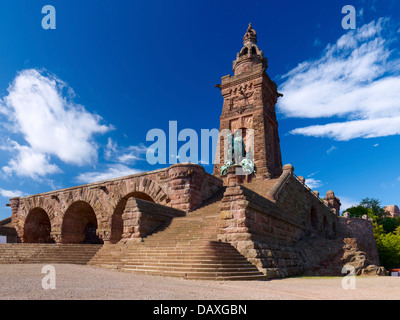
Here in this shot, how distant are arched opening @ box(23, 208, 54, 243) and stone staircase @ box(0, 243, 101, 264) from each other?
37.9 ft

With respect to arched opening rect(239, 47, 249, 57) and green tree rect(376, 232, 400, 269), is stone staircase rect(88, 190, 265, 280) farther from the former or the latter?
green tree rect(376, 232, 400, 269)

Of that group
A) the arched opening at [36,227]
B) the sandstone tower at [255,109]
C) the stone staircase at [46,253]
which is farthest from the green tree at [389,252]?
the arched opening at [36,227]

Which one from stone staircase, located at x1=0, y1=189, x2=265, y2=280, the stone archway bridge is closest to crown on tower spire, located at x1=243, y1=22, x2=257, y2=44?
the stone archway bridge

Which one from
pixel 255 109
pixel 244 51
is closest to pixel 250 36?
pixel 244 51

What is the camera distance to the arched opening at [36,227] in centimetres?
2425

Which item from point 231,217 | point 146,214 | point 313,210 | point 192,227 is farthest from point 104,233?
point 313,210

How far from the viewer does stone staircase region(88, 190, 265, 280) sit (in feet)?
27.2

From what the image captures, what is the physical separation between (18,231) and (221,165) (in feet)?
56.6

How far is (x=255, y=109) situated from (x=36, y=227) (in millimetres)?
20266

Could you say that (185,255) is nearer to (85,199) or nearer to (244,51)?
(85,199)

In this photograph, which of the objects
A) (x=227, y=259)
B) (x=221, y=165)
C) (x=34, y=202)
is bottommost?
(x=227, y=259)

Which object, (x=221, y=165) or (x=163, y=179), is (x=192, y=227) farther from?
(x=221, y=165)
